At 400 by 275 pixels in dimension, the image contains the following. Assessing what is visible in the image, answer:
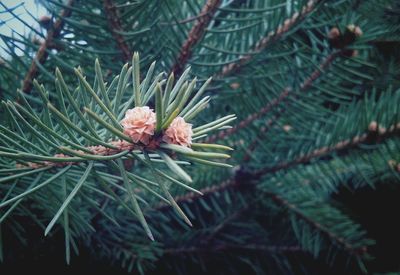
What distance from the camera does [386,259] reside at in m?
0.82

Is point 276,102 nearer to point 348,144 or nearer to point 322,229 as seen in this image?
point 348,144

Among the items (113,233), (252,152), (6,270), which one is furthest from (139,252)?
(252,152)

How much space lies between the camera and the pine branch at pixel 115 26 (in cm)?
37

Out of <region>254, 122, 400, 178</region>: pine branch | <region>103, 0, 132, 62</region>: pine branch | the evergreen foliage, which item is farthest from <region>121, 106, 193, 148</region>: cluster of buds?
<region>254, 122, 400, 178</region>: pine branch

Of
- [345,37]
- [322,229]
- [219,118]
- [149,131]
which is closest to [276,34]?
[345,37]

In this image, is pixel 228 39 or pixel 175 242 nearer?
pixel 228 39

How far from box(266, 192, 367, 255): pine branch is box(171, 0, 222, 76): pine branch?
0.37 metres

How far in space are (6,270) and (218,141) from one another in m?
0.38

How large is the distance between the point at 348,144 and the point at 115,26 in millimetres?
422

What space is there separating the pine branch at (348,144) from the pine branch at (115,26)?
1.20ft

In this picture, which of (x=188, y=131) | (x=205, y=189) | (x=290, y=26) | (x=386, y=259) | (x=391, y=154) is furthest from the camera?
(x=386, y=259)

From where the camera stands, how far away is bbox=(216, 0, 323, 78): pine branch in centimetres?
44

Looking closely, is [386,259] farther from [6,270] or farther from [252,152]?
[6,270]

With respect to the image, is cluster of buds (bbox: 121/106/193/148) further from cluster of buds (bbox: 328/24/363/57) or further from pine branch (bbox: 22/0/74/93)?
cluster of buds (bbox: 328/24/363/57)
